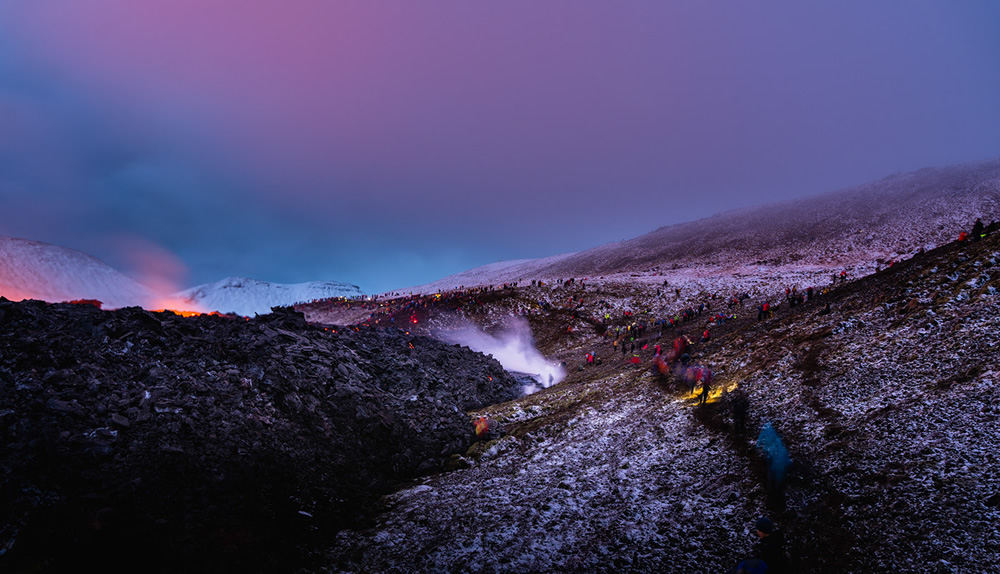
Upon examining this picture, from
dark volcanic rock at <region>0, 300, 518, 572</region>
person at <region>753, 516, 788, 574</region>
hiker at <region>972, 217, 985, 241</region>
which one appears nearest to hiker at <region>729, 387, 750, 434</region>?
person at <region>753, 516, 788, 574</region>

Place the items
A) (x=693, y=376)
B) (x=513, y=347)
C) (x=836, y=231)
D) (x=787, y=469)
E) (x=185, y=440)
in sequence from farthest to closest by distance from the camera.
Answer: (x=836, y=231) → (x=513, y=347) → (x=693, y=376) → (x=185, y=440) → (x=787, y=469)

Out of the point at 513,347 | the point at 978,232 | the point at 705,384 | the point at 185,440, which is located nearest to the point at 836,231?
the point at 513,347

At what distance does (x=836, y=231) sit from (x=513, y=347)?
102 m

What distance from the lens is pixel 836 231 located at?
102688 mm

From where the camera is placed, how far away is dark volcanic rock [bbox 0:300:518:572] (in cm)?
971

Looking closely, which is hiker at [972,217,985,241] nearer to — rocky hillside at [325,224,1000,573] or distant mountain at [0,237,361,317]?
rocky hillside at [325,224,1000,573]

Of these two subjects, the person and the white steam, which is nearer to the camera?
the person

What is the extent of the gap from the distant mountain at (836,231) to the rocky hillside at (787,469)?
67.2 m

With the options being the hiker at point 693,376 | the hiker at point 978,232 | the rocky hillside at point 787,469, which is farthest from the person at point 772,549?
the hiker at point 978,232

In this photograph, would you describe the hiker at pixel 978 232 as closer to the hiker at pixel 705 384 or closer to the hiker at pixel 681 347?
the hiker at pixel 681 347

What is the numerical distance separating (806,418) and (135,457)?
21.9m

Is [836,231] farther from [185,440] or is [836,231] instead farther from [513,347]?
[185,440]

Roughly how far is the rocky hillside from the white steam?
20463 millimetres

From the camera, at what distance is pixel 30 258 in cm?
3250
